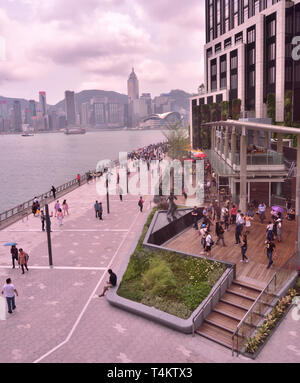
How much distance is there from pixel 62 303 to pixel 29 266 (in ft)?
16.2

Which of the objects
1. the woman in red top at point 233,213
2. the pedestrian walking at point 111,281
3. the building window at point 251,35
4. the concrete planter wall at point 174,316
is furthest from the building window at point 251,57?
the pedestrian walking at point 111,281

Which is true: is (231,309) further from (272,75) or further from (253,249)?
(272,75)

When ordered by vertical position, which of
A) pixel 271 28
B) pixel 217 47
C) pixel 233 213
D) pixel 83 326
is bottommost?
pixel 83 326

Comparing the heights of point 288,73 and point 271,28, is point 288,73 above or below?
below

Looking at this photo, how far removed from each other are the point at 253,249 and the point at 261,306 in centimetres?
513

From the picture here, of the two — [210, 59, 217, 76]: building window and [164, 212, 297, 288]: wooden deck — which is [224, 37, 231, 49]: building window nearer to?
[210, 59, 217, 76]: building window

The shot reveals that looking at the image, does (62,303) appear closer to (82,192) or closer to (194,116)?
(82,192)

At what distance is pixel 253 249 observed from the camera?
1714cm

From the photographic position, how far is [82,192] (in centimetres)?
4091

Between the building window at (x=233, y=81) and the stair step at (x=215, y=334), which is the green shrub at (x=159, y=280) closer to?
the stair step at (x=215, y=334)

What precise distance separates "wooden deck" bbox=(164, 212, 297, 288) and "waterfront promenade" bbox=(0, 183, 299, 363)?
7.65ft

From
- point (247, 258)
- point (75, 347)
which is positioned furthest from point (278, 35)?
point (75, 347)

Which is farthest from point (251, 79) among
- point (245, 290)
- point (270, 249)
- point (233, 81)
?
point (245, 290)

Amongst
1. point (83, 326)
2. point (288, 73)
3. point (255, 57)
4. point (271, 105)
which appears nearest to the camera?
point (83, 326)
